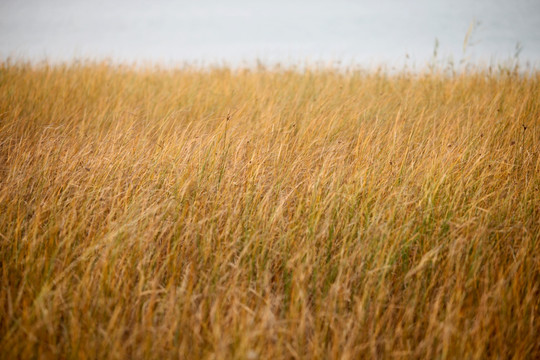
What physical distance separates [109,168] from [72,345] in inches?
49.3

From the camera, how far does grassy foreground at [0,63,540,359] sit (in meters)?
1.21

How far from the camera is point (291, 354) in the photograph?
1172 millimetres

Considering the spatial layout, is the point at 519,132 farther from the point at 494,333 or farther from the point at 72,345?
the point at 72,345

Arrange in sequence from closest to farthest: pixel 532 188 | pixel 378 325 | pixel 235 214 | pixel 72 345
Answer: pixel 72 345, pixel 378 325, pixel 235 214, pixel 532 188

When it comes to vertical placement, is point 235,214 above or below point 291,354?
above

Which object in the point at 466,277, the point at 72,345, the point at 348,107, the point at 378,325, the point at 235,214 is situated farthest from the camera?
the point at 348,107

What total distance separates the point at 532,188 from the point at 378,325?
1536 mm

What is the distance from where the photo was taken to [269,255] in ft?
5.15

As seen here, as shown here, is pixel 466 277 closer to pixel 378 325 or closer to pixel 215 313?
pixel 378 325

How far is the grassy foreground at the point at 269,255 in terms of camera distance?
1.21m

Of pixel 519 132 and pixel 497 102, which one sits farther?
pixel 497 102

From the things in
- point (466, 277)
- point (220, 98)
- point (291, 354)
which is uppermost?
point (220, 98)

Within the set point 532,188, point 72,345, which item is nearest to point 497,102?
point 532,188

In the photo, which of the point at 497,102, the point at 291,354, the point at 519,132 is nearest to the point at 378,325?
the point at 291,354
